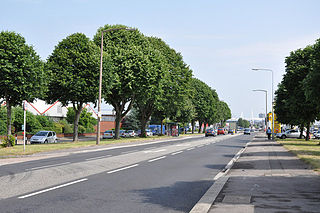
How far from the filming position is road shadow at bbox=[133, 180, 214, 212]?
24.5 feet

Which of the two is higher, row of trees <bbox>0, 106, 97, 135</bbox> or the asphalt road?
row of trees <bbox>0, 106, 97, 135</bbox>

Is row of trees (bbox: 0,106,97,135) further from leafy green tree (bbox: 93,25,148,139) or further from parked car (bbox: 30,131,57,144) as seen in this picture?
leafy green tree (bbox: 93,25,148,139)

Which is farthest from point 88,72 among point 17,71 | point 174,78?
point 174,78

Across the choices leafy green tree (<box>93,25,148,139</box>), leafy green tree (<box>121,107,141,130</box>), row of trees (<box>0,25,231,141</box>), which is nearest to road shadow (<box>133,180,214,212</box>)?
row of trees (<box>0,25,231,141</box>)

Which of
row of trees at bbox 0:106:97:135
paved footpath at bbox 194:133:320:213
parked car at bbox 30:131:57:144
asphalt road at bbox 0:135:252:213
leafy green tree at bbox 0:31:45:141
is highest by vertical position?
leafy green tree at bbox 0:31:45:141

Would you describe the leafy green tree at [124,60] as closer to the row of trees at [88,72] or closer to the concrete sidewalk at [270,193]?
the row of trees at [88,72]

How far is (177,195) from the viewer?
8.56 m

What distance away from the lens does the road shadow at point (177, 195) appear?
7.46 m

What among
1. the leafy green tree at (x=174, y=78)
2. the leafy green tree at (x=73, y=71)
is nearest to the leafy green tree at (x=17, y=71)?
the leafy green tree at (x=73, y=71)

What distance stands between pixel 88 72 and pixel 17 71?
9284 millimetres

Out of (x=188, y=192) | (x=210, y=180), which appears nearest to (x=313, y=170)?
(x=210, y=180)

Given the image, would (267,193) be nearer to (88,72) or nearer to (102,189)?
(102,189)

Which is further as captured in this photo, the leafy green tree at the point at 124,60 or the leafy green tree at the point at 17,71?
the leafy green tree at the point at 124,60

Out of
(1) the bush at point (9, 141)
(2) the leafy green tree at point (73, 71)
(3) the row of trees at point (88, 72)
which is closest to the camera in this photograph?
(1) the bush at point (9, 141)
